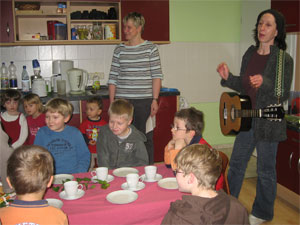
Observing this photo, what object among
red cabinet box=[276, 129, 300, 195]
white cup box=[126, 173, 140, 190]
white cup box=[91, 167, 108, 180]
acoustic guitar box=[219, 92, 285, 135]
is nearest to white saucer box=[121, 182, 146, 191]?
white cup box=[126, 173, 140, 190]

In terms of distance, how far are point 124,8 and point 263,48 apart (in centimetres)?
193

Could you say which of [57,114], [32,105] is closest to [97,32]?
[32,105]

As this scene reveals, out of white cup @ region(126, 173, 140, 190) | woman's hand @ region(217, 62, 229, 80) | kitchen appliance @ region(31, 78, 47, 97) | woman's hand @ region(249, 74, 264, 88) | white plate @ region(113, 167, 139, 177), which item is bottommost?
white plate @ region(113, 167, 139, 177)

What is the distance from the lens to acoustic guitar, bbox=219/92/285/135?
2.21 meters

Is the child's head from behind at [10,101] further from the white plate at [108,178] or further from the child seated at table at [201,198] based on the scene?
the child seated at table at [201,198]

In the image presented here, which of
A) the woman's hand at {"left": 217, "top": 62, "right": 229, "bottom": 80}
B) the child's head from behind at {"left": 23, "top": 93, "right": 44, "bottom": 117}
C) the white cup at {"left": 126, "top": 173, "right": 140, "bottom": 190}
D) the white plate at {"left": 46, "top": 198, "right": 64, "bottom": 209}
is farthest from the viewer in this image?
the child's head from behind at {"left": 23, "top": 93, "right": 44, "bottom": 117}

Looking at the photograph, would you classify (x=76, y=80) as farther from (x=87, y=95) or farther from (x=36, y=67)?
(x=36, y=67)

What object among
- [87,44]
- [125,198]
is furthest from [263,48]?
[87,44]

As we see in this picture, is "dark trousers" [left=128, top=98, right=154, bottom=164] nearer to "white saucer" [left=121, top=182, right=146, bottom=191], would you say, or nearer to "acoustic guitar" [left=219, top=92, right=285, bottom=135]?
"acoustic guitar" [left=219, top=92, right=285, bottom=135]

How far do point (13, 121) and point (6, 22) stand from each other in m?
1.26

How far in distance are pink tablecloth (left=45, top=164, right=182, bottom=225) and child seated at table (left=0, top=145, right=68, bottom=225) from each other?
0.43 ft

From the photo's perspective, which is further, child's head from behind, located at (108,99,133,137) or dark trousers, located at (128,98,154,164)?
dark trousers, located at (128,98,154,164)

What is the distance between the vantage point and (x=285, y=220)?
8.36ft

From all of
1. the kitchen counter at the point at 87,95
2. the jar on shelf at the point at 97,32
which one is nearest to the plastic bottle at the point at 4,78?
the kitchen counter at the point at 87,95
